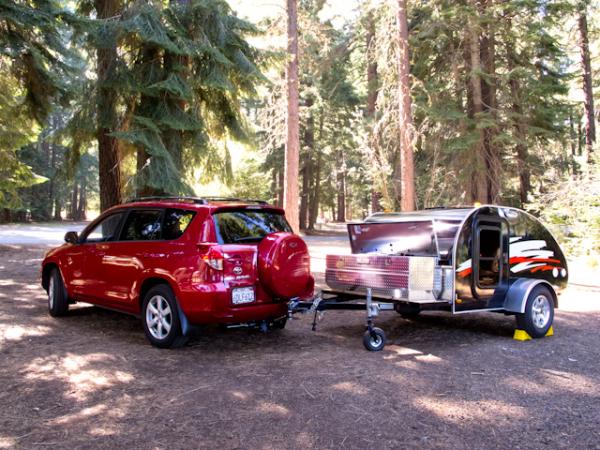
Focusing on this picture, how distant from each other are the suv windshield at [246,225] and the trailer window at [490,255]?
280 centimetres

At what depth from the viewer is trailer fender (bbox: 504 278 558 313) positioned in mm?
7051

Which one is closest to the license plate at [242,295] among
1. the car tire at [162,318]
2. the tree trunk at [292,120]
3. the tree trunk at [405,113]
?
the car tire at [162,318]

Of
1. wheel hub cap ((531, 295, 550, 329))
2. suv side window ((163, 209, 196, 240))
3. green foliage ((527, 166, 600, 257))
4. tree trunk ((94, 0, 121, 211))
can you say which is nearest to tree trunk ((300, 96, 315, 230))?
green foliage ((527, 166, 600, 257))

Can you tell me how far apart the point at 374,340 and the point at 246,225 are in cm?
215

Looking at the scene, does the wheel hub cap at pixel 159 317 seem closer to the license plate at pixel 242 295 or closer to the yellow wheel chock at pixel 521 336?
the license plate at pixel 242 295

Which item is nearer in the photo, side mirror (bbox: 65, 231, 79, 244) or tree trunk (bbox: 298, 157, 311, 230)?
side mirror (bbox: 65, 231, 79, 244)

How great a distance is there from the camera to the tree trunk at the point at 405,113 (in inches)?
631

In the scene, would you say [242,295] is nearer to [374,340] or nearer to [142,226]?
[374,340]

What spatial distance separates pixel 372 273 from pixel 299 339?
1414 mm

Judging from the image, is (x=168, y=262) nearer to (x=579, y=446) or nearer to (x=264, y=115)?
(x=579, y=446)

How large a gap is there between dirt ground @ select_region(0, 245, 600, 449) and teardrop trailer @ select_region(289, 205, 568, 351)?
1.70 feet

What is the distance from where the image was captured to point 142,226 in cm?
711

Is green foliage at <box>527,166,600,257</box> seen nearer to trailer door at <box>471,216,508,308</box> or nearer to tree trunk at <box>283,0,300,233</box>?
tree trunk at <box>283,0,300,233</box>

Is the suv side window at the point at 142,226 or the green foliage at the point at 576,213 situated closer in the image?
the suv side window at the point at 142,226
